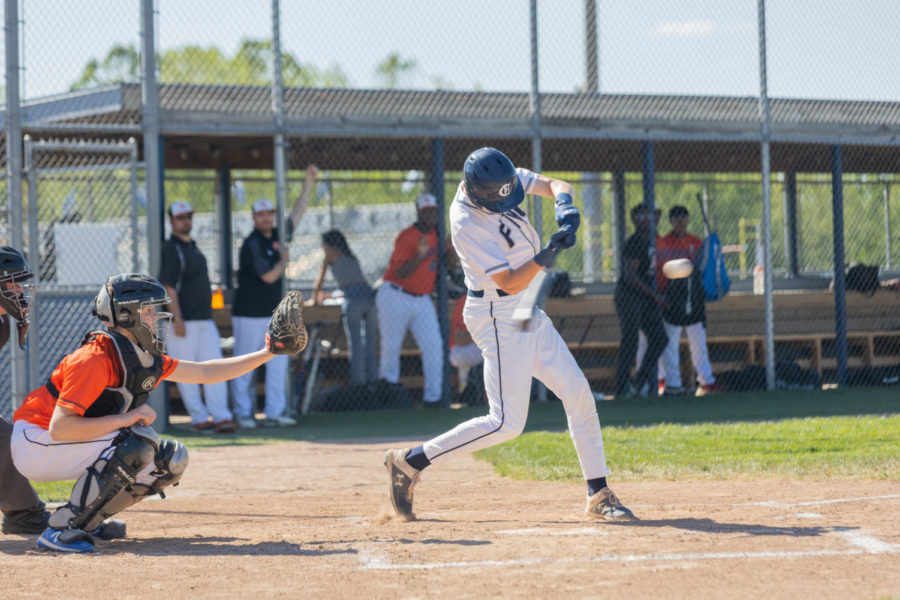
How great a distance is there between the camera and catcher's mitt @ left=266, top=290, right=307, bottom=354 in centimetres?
477

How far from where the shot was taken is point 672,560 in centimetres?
408

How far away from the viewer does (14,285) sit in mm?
5145

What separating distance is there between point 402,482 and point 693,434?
11.9 ft

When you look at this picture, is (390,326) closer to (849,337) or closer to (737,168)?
(849,337)

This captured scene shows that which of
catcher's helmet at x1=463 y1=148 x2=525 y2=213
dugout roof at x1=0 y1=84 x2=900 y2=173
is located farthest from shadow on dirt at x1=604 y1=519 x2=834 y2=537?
dugout roof at x1=0 y1=84 x2=900 y2=173

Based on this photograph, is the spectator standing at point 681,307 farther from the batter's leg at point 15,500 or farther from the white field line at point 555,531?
the batter's leg at point 15,500


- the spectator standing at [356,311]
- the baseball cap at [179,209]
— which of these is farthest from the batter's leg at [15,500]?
the spectator standing at [356,311]

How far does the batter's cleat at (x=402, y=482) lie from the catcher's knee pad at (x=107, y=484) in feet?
3.73

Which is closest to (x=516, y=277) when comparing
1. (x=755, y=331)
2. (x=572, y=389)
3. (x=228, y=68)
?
(x=572, y=389)

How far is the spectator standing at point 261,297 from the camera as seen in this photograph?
387 inches

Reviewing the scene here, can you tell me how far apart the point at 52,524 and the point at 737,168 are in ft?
41.8

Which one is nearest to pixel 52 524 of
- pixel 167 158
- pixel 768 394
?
pixel 768 394

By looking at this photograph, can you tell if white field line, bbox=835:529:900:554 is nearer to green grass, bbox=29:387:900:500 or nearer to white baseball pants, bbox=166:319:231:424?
green grass, bbox=29:387:900:500

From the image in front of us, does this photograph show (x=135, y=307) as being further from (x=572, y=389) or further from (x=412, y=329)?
(x=412, y=329)
